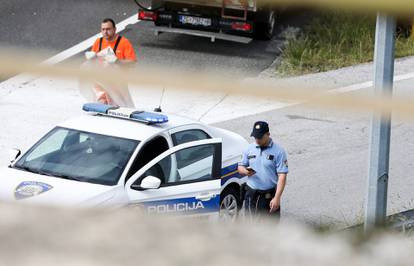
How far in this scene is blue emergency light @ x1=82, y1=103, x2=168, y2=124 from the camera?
8320 mm

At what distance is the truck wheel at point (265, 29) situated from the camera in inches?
580

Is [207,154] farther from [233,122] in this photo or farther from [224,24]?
[224,24]

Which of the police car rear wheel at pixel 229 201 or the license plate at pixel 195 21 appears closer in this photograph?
the police car rear wheel at pixel 229 201

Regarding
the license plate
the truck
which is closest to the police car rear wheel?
the truck

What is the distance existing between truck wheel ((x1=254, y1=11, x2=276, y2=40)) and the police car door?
6418mm

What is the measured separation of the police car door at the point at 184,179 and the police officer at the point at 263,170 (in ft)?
0.84

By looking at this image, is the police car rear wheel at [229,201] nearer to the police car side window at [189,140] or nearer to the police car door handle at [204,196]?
the police car door handle at [204,196]

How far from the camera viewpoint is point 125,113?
27.4 ft

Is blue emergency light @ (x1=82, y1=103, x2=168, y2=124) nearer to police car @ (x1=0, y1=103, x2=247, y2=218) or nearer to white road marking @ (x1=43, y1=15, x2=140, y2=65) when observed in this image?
police car @ (x1=0, y1=103, x2=247, y2=218)

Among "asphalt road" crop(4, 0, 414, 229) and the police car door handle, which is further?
"asphalt road" crop(4, 0, 414, 229)

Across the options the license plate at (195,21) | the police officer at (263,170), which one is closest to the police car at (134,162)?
the police officer at (263,170)

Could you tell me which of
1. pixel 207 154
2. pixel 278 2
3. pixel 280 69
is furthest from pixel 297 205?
pixel 278 2

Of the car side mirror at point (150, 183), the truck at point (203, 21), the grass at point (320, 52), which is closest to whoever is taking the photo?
the car side mirror at point (150, 183)

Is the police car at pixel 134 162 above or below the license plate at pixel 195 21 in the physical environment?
below
